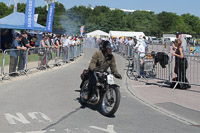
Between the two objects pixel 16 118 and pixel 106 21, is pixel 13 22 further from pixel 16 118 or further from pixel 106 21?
pixel 106 21

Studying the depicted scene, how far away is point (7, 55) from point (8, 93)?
3.00 meters

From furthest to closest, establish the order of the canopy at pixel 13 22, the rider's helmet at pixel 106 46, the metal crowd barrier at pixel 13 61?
the canopy at pixel 13 22
the metal crowd barrier at pixel 13 61
the rider's helmet at pixel 106 46

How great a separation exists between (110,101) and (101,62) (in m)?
0.98

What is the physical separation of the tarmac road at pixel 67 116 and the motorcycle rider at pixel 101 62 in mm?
737

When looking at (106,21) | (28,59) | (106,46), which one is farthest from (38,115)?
(106,21)

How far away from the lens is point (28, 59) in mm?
13742

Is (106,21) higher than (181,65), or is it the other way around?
(106,21)

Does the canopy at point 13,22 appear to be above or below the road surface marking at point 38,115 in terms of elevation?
above

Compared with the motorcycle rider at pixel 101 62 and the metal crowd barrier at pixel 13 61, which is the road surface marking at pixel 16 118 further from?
the metal crowd barrier at pixel 13 61

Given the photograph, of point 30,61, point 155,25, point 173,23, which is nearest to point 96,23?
point 155,25

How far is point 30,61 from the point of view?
1398 cm

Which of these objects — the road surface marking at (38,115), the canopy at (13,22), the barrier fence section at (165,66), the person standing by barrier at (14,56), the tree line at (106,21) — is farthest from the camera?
the tree line at (106,21)

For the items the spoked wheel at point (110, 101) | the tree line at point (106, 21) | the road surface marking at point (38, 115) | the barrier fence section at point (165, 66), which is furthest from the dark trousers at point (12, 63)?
the tree line at point (106, 21)

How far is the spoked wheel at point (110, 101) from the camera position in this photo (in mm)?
6568
